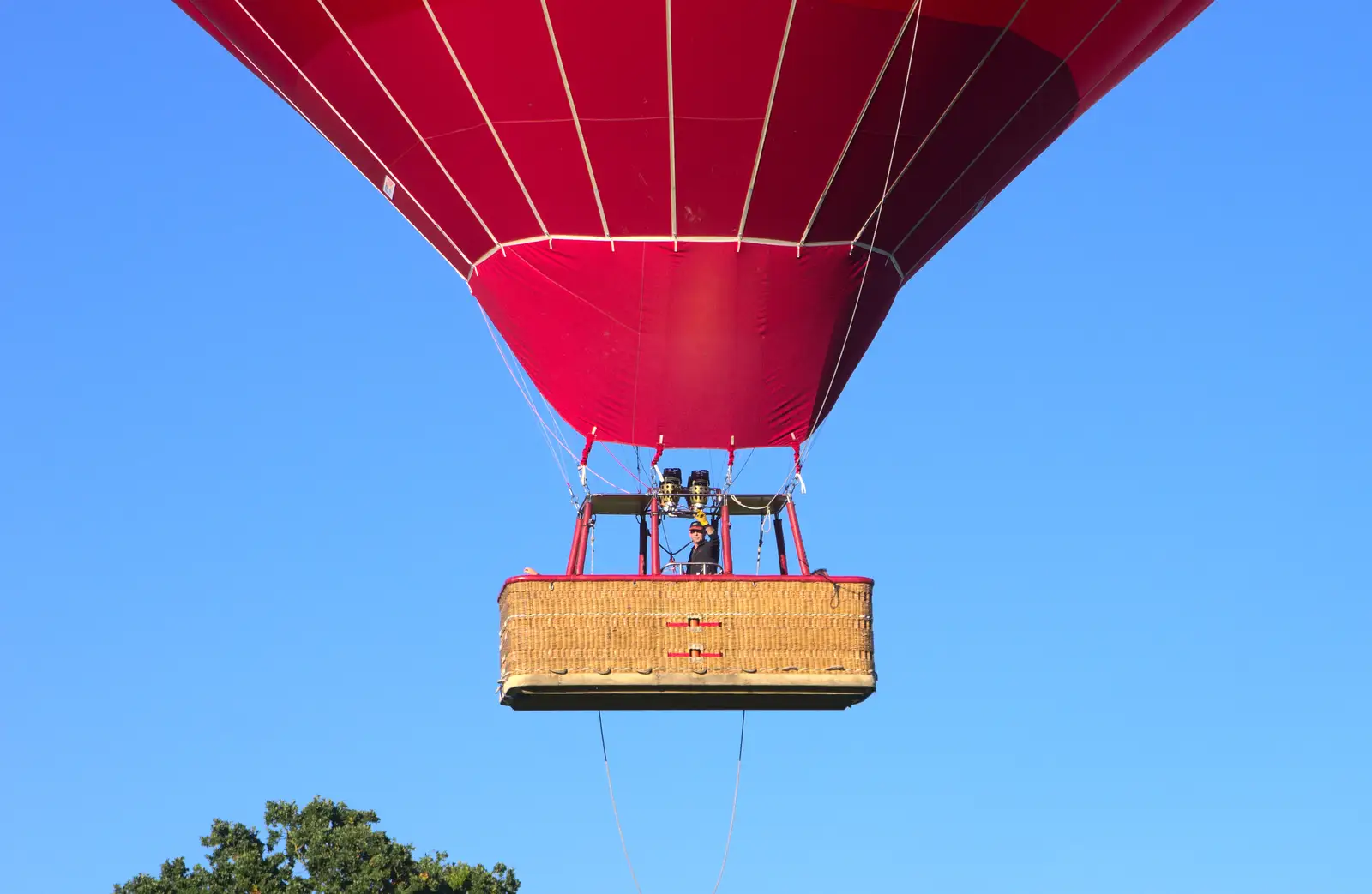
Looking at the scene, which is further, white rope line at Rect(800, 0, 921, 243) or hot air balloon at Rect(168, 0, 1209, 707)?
white rope line at Rect(800, 0, 921, 243)

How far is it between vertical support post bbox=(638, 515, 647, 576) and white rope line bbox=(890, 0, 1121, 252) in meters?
2.68

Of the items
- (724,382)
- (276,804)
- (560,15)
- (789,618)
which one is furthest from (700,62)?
(276,804)

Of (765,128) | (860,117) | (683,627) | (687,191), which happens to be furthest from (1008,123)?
(683,627)

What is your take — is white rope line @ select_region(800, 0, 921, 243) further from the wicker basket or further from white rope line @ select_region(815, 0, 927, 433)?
the wicker basket

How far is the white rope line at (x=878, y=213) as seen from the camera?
56.2 ft

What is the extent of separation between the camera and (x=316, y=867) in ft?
94.1

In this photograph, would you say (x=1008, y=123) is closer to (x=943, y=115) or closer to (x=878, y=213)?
(x=943, y=115)

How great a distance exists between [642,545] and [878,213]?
2.83 m

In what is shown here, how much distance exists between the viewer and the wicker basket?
54.4ft

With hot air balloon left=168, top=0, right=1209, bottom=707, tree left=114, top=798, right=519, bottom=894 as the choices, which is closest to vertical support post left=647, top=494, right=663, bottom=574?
hot air balloon left=168, top=0, right=1209, bottom=707

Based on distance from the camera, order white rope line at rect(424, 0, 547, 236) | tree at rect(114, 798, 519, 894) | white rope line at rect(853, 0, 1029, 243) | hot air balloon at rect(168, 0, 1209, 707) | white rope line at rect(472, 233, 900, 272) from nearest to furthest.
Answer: hot air balloon at rect(168, 0, 1209, 707), white rope line at rect(424, 0, 547, 236), white rope line at rect(853, 0, 1029, 243), white rope line at rect(472, 233, 900, 272), tree at rect(114, 798, 519, 894)

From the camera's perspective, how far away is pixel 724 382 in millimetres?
18250

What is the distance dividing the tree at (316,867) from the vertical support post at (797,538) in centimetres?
1174

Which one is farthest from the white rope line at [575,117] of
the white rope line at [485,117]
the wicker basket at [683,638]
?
the wicker basket at [683,638]
